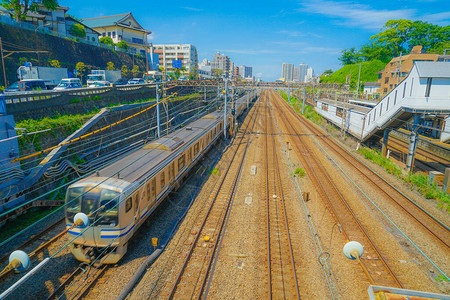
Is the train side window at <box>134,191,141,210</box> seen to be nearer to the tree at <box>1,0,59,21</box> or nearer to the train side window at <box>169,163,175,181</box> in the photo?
the train side window at <box>169,163,175,181</box>

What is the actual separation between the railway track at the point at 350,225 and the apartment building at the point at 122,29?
57.9 meters

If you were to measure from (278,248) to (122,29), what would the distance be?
69.1m

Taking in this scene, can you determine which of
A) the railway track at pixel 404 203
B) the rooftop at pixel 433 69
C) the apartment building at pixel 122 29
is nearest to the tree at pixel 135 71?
the apartment building at pixel 122 29

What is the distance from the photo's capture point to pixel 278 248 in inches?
416

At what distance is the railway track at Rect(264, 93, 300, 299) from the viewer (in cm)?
848

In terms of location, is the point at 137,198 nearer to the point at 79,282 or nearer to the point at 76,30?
the point at 79,282

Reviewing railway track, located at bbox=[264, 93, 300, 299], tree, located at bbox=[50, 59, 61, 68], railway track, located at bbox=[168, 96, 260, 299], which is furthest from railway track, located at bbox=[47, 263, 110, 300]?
tree, located at bbox=[50, 59, 61, 68]

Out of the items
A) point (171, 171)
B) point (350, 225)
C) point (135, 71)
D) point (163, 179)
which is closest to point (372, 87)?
point (135, 71)

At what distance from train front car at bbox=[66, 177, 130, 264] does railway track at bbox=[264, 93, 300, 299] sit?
518 cm

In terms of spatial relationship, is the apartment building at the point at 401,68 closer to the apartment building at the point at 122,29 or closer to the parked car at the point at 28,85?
the parked car at the point at 28,85

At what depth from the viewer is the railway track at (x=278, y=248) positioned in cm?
848

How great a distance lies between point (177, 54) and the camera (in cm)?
11000

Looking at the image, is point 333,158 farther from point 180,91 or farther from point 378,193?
point 180,91

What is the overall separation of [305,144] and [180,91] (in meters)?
20.8
